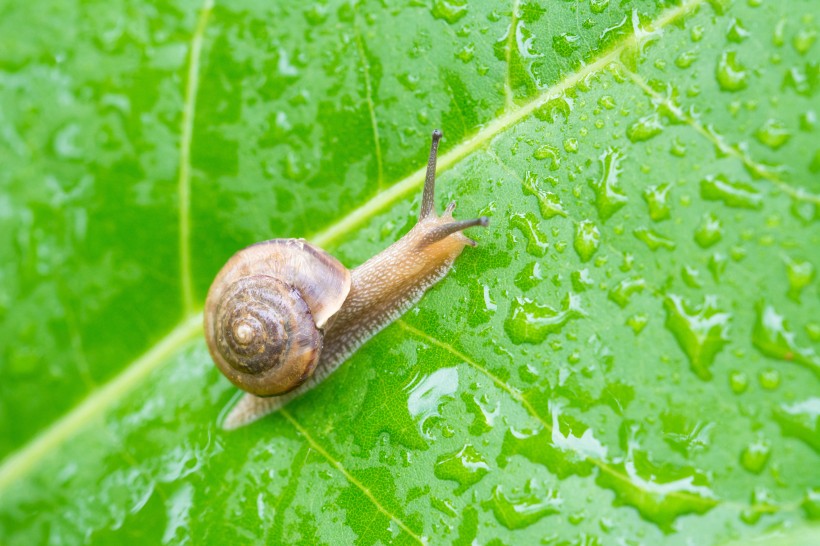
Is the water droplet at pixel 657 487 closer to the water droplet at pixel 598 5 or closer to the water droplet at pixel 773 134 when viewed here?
the water droplet at pixel 773 134

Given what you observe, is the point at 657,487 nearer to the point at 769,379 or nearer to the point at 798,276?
the point at 769,379

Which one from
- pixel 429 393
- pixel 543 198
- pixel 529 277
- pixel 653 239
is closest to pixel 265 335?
pixel 429 393

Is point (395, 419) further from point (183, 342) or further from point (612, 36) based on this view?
point (612, 36)

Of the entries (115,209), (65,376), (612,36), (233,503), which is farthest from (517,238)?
(65,376)

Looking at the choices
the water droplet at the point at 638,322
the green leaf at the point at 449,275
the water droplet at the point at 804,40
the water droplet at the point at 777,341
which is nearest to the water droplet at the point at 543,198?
the green leaf at the point at 449,275

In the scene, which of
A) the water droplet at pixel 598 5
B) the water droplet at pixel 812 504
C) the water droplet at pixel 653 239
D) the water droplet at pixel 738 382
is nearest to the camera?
the water droplet at pixel 812 504

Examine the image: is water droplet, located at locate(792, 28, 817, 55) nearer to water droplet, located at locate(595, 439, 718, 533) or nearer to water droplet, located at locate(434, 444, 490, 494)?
water droplet, located at locate(595, 439, 718, 533)
